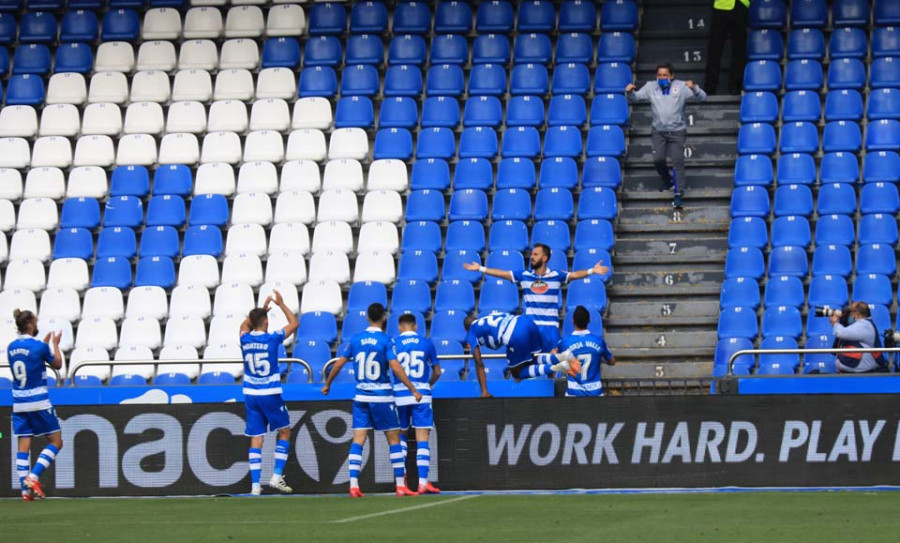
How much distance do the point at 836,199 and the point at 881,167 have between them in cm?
85

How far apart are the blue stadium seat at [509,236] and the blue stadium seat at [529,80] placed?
2765mm

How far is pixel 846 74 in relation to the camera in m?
21.0

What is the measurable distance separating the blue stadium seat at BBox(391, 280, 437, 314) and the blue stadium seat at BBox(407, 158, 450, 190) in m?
1.96

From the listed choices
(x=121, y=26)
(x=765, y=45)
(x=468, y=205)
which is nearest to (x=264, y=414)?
(x=468, y=205)

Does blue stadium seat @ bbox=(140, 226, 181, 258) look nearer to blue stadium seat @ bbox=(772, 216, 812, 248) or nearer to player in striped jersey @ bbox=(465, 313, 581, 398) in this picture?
player in striped jersey @ bbox=(465, 313, 581, 398)

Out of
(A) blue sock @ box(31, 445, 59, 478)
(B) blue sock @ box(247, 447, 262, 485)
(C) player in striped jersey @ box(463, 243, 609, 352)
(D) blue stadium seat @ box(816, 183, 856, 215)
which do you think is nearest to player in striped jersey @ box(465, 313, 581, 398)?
(C) player in striped jersey @ box(463, 243, 609, 352)

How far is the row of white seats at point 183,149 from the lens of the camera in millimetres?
21516

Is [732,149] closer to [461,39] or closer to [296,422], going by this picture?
[461,39]

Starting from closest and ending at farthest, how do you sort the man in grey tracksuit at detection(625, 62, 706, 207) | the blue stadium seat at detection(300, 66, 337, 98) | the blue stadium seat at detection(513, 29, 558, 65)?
the man in grey tracksuit at detection(625, 62, 706, 207) < the blue stadium seat at detection(513, 29, 558, 65) < the blue stadium seat at detection(300, 66, 337, 98)

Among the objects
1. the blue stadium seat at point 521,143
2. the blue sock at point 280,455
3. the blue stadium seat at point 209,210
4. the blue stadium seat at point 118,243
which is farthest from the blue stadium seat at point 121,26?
the blue sock at point 280,455

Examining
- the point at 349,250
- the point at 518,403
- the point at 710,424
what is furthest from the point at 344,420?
the point at 349,250

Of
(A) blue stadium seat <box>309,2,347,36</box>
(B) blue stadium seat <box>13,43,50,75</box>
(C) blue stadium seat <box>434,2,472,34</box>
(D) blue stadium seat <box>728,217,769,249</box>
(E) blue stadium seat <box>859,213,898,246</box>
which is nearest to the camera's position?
(E) blue stadium seat <box>859,213,898,246</box>

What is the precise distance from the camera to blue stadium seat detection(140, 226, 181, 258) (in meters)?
20.6

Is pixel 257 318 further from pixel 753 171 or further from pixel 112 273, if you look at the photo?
pixel 753 171
